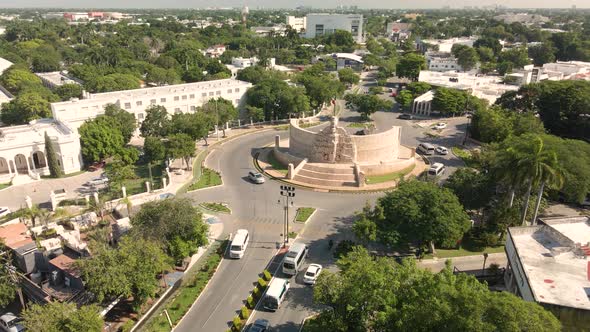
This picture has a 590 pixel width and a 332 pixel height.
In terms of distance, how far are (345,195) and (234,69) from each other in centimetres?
9830

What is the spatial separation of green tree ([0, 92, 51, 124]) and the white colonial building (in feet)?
24.1

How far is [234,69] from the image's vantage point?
144875 mm

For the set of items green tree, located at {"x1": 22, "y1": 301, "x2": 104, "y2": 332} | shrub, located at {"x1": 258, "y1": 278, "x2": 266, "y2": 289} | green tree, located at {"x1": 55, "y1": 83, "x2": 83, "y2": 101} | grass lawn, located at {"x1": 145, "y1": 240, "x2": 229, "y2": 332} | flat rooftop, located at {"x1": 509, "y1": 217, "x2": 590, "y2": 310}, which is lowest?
grass lawn, located at {"x1": 145, "y1": 240, "x2": 229, "y2": 332}

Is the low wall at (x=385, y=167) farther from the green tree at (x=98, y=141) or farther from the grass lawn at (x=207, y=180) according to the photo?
the green tree at (x=98, y=141)

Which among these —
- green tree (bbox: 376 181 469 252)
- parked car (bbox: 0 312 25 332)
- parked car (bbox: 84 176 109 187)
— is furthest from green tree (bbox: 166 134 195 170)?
green tree (bbox: 376 181 469 252)

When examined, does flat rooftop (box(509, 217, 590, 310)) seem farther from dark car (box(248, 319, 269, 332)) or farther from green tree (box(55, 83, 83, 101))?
green tree (box(55, 83, 83, 101))

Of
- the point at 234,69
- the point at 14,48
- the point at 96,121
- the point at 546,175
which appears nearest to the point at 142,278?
the point at 546,175

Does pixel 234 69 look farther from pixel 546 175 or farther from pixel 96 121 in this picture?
pixel 546 175

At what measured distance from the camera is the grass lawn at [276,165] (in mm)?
67250

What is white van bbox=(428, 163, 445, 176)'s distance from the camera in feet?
211

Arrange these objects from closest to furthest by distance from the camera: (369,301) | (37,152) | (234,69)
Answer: (369,301), (37,152), (234,69)

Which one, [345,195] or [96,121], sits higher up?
[96,121]

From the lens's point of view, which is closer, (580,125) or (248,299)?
(248,299)

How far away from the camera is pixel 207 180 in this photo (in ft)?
207
